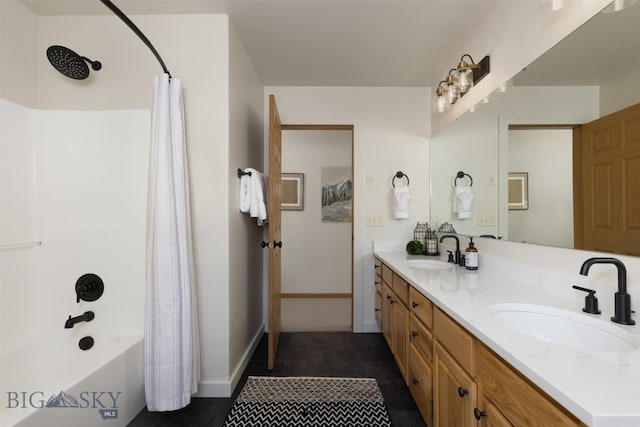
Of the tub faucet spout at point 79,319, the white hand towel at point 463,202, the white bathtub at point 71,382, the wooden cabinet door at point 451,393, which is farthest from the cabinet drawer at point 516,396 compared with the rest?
the tub faucet spout at point 79,319

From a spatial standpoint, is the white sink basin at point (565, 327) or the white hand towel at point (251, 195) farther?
the white hand towel at point (251, 195)

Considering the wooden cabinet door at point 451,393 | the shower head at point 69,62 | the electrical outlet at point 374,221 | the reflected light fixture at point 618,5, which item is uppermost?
the shower head at point 69,62

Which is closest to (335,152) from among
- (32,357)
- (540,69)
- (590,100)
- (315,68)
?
(315,68)

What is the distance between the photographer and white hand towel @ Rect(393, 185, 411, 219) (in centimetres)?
262

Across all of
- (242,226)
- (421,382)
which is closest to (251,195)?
(242,226)

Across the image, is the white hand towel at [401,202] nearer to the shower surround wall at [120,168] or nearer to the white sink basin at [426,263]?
the white sink basin at [426,263]

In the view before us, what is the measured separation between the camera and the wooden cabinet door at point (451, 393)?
957 millimetres

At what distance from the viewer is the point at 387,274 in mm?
2197

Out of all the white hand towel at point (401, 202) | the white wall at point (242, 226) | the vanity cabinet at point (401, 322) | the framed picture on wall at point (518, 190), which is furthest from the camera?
the white hand towel at point (401, 202)

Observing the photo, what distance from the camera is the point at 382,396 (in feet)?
5.69

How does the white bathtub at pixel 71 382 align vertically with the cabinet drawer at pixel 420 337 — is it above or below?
below

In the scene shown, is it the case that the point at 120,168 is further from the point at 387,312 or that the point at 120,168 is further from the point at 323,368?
the point at 387,312

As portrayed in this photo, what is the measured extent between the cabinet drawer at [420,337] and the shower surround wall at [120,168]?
3.79 ft

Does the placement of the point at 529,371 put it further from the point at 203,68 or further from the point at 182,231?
the point at 203,68
